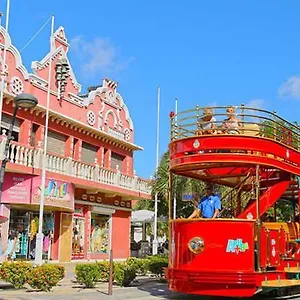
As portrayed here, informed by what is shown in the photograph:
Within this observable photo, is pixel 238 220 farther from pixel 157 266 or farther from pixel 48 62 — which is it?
pixel 48 62

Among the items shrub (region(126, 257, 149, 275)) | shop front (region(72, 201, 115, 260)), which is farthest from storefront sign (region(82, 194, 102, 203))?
shrub (region(126, 257, 149, 275))

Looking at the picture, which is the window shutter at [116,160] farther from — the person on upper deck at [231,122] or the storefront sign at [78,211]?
the person on upper deck at [231,122]

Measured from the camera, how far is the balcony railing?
20984 mm

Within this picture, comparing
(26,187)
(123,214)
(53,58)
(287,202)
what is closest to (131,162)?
(123,214)

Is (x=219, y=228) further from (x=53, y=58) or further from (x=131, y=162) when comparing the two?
(x=131, y=162)

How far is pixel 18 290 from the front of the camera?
13562 mm

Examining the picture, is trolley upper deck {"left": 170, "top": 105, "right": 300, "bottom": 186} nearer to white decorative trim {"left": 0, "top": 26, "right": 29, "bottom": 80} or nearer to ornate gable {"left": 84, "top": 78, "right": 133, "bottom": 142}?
white decorative trim {"left": 0, "top": 26, "right": 29, "bottom": 80}

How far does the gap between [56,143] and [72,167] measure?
169 cm

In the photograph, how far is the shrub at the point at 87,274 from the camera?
14.7 metres

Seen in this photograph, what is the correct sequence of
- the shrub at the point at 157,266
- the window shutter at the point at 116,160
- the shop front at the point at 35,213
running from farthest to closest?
the window shutter at the point at 116,160 < the shop front at the point at 35,213 < the shrub at the point at 157,266

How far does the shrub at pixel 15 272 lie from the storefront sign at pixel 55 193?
8311mm

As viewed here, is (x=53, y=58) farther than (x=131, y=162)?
No

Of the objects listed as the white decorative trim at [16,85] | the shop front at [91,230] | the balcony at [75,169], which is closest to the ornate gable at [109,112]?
the balcony at [75,169]

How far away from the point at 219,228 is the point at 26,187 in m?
12.2
